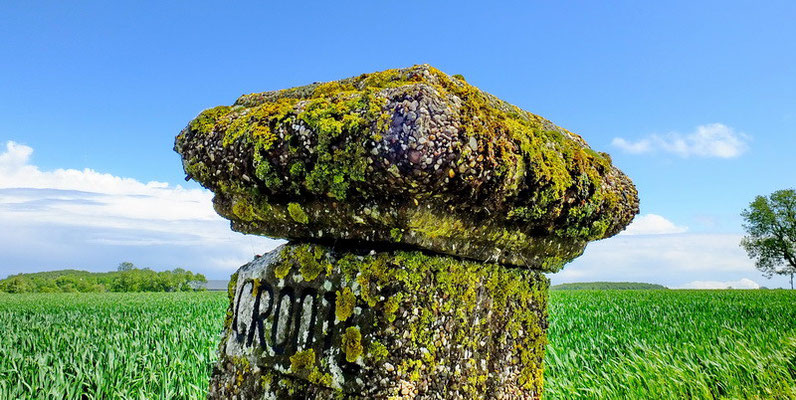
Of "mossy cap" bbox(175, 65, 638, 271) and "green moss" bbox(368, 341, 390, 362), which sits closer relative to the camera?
"mossy cap" bbox(175, 65, 638, 271)

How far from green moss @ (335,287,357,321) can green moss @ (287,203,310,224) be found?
1.10ft

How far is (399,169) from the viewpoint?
178cm

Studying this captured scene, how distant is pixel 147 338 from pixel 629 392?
5.99 m

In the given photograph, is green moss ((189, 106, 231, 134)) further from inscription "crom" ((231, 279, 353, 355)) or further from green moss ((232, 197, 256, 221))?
inscription "crom" ((231, 279, 353, 355))

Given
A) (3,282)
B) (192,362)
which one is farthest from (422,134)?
(3,282)

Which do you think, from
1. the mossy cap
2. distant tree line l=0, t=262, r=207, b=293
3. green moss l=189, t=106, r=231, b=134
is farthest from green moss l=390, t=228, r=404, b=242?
distant tree line l=0, t=262, r=207, b=293

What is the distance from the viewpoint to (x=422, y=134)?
5.80ft

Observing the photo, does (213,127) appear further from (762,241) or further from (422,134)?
(762,241)

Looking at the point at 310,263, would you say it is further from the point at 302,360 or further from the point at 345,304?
A: the point at 302,360

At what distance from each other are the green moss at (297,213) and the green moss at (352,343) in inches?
18.9

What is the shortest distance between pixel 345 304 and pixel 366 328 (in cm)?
13

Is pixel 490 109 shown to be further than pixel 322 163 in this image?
Yes

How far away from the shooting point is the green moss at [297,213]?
2.14 m

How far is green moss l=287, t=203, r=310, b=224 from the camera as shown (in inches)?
84.4
